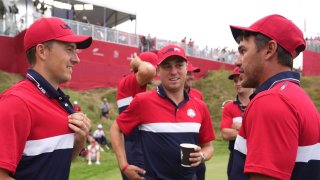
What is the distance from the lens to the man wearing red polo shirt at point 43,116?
8.27 feet

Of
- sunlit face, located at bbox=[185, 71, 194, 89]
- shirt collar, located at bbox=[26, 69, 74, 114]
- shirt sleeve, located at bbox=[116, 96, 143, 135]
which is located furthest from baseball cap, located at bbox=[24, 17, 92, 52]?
sunlit face, located at bbox=[185, 71, 194, 89]

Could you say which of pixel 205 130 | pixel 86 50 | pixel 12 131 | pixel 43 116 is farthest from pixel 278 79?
pixel 86 50

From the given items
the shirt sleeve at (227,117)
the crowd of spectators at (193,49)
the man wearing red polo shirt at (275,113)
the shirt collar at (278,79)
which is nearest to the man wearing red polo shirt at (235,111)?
the shirt sleeve at (227,117)

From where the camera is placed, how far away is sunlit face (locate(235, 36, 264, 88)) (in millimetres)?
2568

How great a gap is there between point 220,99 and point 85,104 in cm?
916

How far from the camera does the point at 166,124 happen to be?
13.5 feet

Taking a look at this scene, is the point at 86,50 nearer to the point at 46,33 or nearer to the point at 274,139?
the point at 46,33

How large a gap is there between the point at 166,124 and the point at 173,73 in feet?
1.81

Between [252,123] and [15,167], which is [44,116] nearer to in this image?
[15,167]

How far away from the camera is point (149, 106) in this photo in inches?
167

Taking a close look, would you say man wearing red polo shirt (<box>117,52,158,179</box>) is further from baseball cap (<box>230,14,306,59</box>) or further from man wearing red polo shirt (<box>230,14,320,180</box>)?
baseball cap (<box>230,14,306,59</box>)

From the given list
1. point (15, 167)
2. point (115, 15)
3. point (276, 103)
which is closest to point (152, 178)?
point (15, 167)

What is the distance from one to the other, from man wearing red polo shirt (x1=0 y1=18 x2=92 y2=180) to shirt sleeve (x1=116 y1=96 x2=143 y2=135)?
116 centimetres

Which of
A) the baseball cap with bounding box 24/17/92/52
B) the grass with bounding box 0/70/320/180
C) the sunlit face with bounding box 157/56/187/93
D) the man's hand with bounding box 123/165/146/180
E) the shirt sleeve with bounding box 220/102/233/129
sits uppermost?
the baseball cap with bounding box 24/17/92/52
